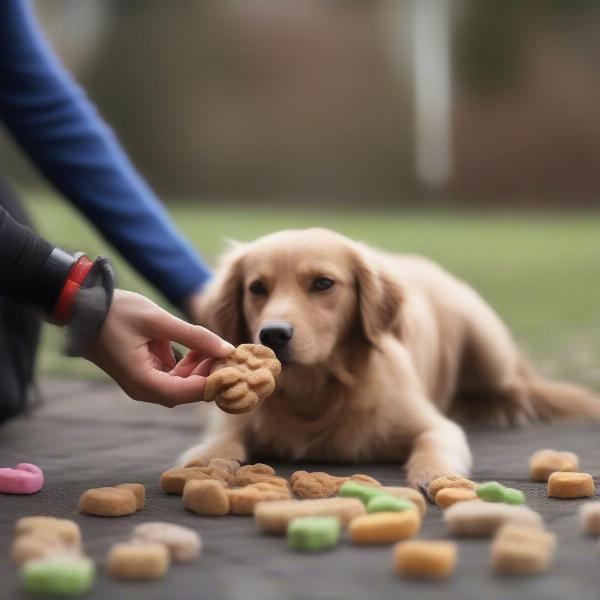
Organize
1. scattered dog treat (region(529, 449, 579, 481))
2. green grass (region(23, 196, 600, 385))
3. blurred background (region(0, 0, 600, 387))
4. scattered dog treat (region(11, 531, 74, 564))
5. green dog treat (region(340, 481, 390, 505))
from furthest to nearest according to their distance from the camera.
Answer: blurred background (region(0, 0, 600, 387)) < green grass (region(23, 196, 600, 385)) < scattered dog treat (region(529, 449, 579, 481)) < green dog treat (region(340, 481, 390, 505)) < scattered dog treat (region(11, 531, 74, 564))

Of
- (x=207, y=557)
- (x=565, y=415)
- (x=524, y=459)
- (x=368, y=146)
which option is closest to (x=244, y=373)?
(x=207, y=557)

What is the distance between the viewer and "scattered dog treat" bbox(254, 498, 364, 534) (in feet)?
6.52

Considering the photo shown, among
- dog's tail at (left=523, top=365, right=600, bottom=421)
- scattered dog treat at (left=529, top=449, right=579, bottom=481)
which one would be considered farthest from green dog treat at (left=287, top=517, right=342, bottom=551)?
dog's tail at (left=523, top=365, right=600, bottom=421)

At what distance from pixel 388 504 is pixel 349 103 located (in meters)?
18.7

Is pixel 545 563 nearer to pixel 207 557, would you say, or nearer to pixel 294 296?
pixel 207 557

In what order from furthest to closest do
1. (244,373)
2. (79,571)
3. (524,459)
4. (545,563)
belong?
(524,459) → (244,373) → (545,563) → (79,571)

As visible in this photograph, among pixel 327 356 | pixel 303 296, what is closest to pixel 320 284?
pixel 303 296

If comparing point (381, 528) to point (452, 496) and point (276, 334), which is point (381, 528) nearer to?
point (452, 496)

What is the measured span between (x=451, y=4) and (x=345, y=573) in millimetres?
20620

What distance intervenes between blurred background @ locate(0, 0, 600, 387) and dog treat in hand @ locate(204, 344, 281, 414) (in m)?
13.3

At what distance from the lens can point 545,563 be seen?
173cm

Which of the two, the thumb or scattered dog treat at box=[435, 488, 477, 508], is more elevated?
the thumb

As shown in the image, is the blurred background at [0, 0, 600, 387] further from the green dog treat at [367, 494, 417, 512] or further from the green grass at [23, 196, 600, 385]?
the green dog treat at [367, 494, 417, 512]

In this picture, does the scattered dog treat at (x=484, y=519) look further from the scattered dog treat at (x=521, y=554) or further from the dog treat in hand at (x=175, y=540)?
the dog treat in hand at (x=175, y=540)
